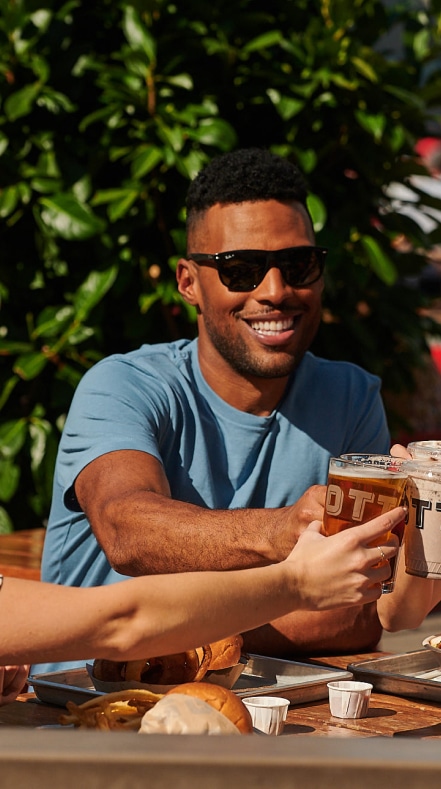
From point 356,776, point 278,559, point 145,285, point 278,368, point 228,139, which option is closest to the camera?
point 356,776

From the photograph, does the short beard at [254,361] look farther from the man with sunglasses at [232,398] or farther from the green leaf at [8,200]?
the green leaf at [8,200]

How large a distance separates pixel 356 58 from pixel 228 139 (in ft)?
1.98

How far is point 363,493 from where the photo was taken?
1855mm

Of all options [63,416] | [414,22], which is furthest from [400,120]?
[63,416]

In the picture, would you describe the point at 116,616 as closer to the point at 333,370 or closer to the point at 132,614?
the point at 132,614

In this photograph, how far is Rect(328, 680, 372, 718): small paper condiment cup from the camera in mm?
2006

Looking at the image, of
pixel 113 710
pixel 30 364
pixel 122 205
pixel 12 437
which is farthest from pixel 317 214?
pixel 113 710

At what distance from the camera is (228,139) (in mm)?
4172

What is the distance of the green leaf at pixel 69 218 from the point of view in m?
4.25

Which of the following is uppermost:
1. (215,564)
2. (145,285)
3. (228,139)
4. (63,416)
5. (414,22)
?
(414,22)

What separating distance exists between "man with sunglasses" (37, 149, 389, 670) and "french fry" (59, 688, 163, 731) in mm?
779

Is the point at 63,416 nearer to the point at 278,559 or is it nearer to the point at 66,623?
the point at 278,559

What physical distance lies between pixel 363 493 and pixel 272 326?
1269mm

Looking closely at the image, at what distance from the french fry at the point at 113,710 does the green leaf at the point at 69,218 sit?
2.67 m
